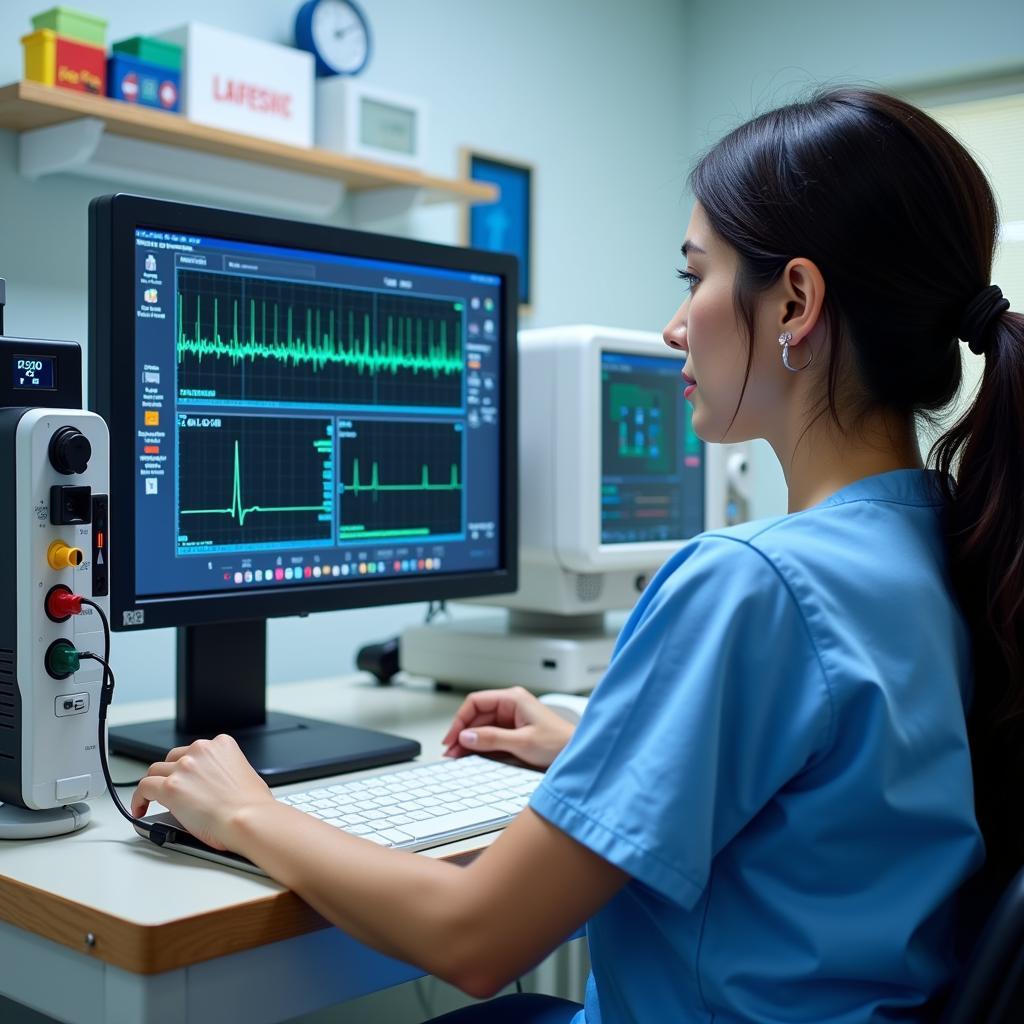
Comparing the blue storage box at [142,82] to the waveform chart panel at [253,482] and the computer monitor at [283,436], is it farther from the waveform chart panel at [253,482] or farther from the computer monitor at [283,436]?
the waveform chart panel at [253,482]

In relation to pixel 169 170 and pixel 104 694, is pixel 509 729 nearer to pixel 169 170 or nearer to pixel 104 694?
pixel 104 694

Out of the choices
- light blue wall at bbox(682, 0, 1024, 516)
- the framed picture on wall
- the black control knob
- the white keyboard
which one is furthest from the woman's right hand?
light blue wall at bbox(682, 0, 1024, 516)

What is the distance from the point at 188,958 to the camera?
0.80m

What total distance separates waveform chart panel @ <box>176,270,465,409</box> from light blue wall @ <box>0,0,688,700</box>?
27.0 inches

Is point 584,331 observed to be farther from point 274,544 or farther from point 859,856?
point 859,856

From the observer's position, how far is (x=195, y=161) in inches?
82.0

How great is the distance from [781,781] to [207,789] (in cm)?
43

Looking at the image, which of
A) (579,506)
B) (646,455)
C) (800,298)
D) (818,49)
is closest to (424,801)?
(800,298)

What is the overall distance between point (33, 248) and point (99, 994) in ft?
4.72

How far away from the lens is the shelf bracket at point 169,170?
1869mm

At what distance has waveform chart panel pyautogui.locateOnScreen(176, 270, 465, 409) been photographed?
1182 mm

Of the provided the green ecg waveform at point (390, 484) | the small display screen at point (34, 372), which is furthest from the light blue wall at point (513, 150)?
the small display screen at point (34, 372)

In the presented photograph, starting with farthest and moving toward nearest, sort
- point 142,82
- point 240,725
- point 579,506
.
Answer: point 142,82, point 579,506, point 240,725

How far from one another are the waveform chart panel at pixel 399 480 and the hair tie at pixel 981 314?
0.67 meters
